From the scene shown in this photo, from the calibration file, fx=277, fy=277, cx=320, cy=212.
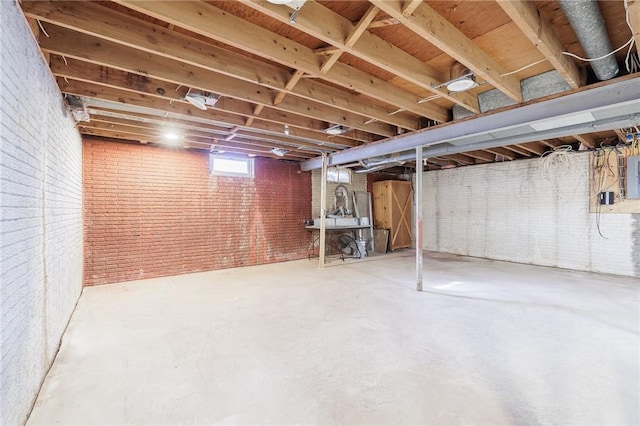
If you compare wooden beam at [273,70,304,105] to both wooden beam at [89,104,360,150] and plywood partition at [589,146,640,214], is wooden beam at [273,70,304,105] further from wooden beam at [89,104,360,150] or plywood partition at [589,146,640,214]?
plywood partition at [589,146,640,214]

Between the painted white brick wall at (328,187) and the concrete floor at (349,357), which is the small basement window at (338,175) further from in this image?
the concrete floor at (349,357)

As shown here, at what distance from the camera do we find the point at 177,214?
537 centimetres

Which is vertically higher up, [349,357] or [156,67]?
[156,67]

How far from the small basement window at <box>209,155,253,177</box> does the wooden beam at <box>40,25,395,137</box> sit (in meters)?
3.04

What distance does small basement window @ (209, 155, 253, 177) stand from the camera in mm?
5785

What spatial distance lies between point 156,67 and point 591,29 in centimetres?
334

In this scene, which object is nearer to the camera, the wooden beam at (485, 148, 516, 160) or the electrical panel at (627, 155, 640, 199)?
the electrical panel at (627, 155, 640, 199)

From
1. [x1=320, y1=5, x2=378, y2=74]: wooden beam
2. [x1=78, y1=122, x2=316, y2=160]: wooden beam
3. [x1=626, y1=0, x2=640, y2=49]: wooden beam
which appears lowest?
[x1=626, y1=0, x2=640, y2=49]: wooden beam

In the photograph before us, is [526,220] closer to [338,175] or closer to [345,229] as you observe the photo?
[345,229]

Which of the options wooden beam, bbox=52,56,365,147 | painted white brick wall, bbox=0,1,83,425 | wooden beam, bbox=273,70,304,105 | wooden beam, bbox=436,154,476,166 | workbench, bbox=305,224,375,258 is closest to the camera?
painted white brick wall, bbox=0,1,83,425

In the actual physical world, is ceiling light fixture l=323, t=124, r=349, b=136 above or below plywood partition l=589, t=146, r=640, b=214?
above

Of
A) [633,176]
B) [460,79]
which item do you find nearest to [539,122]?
[460,79]

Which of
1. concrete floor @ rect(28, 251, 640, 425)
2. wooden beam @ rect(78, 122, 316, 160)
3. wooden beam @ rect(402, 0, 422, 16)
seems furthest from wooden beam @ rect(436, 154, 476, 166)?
wooden beam @ rect(402, 0, 422, 16)

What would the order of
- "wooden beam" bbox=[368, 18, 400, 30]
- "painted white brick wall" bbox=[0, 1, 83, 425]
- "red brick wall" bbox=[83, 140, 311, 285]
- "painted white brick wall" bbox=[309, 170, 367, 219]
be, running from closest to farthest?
1. "painted white brick wall" bbox=[0, 1, 83, 425]
2. "wooden beam" bbox=[368, 18, 400, 30]
3. "red brick wall" bbox=[83, 140, 311, 285]
4. "painted white brick wall" bbox=[309, 170, 367, 219]
